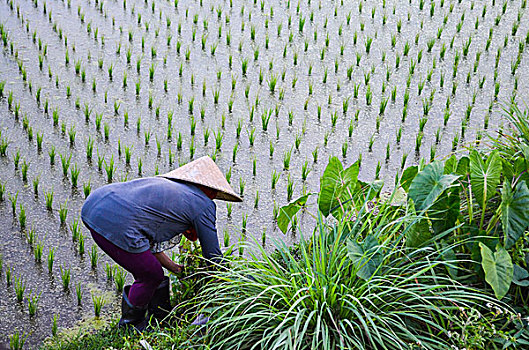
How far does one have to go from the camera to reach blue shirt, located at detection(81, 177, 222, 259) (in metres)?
2.72

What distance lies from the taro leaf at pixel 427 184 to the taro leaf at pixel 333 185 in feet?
1.26

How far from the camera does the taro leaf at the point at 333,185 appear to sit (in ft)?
9.80

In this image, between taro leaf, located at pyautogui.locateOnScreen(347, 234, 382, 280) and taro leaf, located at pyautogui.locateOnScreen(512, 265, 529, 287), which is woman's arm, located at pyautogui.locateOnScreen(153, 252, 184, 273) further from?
taro leaf, located at pyautogui.locateOnScreen(512, 265, 529, 287)

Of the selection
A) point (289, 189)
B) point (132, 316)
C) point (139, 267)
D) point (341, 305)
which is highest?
point (341, 305)

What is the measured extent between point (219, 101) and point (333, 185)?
107 inches

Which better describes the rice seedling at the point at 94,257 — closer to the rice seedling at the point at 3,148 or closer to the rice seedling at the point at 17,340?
the rice seedling at the point at 17,340

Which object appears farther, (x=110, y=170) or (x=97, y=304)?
(x=110, y=170)

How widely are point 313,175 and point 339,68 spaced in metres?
1.97

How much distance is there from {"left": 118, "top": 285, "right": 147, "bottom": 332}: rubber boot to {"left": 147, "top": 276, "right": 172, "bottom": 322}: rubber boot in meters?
0.05

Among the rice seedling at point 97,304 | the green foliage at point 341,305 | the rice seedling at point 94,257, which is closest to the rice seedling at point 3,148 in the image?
the rice seedling at point 94,257

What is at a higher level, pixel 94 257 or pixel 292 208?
pixel 292 208

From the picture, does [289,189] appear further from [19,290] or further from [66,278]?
[19,290]

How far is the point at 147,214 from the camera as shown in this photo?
276 cm

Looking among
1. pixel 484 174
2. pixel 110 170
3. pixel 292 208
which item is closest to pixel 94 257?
pixel 110 170
